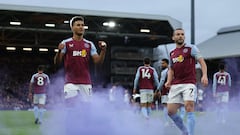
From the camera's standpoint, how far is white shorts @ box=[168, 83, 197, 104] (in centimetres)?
895

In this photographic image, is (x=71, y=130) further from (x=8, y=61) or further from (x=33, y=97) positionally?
(x=8, y=61)

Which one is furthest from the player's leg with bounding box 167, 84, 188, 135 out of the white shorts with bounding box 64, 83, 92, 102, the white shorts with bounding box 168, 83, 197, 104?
the white shorts with bounding box 64, 83, 92, 102

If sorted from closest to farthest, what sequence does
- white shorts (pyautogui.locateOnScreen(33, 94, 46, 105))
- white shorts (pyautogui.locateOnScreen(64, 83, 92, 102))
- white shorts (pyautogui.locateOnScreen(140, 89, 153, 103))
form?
1. white shorts (pyautogui.locateOnScreen(64, 83, 92, 102))
2. white shorts (pyautogui.locateOnScreen(140, 89, 153, 103))
3. white shorts (pyautogui.locateOnScreen(33, 94, 46, 105))

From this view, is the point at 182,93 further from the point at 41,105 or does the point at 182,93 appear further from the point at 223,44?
the point at 223,44

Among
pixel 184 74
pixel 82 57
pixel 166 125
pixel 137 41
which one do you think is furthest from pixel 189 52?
pixel 137 41

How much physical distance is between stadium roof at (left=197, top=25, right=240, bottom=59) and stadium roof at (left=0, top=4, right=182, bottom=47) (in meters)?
3.04

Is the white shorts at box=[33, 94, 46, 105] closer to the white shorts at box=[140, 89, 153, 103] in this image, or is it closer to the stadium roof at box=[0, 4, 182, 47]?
the white shorts at box=[140, 89, 153, 103]

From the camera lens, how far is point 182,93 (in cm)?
911

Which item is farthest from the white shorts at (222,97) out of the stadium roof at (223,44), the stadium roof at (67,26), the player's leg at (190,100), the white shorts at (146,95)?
the stadium roof at (67,26)

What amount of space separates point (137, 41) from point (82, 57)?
3224cm

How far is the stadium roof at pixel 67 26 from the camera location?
31500 millimetres

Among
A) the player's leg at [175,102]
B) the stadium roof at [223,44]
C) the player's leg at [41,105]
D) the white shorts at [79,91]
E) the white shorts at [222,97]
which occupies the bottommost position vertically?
the player's leg at [41,105]

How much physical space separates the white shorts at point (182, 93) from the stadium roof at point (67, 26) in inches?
889

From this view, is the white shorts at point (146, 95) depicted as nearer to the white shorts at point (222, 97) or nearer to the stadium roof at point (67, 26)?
the white shorts at point (222, 97)
